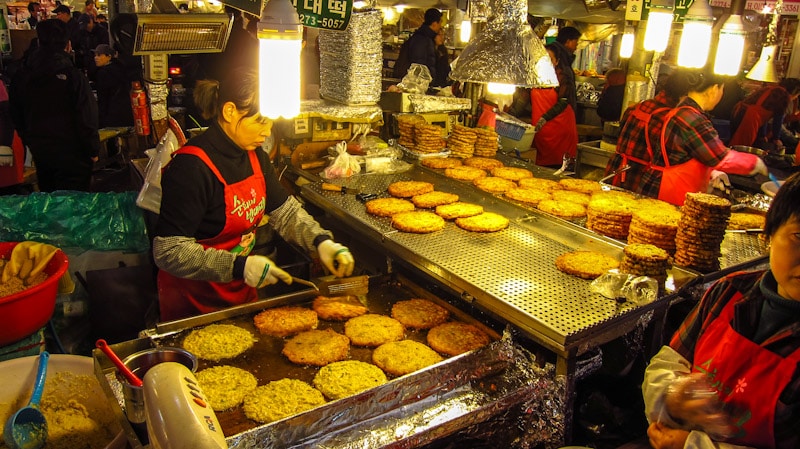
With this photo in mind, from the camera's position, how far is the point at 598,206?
3.40m

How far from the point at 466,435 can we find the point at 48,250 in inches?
93.1

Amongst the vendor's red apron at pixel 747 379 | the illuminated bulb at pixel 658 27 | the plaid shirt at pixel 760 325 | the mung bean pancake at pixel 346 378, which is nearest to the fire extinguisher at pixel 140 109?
the mung bean pancake at pixel 346 378

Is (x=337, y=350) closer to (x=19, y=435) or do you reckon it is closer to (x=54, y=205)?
(x=19, y=435)

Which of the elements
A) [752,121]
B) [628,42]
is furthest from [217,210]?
[752,121]

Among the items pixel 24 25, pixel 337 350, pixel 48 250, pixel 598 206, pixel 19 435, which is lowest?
pixel 19 435

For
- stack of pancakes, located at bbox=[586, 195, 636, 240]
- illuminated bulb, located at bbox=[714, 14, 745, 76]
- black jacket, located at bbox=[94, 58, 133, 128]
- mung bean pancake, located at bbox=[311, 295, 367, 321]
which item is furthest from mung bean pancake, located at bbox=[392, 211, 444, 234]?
black jacket, located at bbox=[94, 58, 133, 128]

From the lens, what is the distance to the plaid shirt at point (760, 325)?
5.15ft

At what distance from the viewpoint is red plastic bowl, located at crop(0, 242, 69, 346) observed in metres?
2.55

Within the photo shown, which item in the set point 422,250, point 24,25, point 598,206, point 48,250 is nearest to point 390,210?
point 422,250

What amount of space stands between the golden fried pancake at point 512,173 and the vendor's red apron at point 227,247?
78.0 inches

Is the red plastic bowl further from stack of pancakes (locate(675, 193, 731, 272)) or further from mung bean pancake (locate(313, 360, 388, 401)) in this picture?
stack of pancakes (locate(675, 193, 731, 272))

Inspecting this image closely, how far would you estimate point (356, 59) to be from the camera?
185 inches

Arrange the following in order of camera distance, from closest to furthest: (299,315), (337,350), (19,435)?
(19,435)
(337,350)
(299,315)

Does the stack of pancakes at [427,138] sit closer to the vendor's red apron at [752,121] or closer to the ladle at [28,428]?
the ladle at [28,428]
